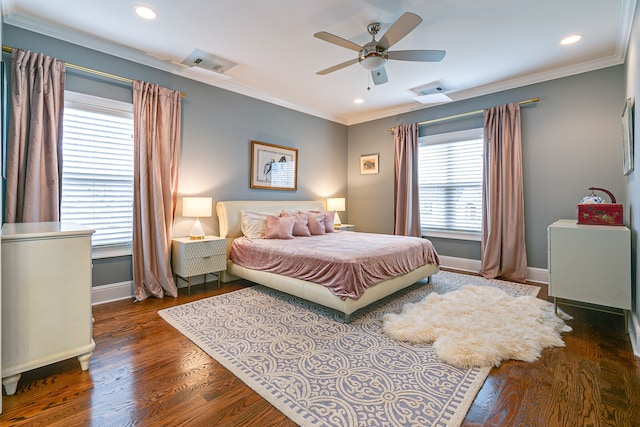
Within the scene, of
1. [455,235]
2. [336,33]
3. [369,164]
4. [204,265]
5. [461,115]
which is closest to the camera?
[336,33]

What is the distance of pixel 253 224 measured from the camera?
4.20m

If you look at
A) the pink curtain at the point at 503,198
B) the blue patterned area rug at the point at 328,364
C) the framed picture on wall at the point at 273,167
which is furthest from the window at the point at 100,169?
the pink curtain at the point at 503,198

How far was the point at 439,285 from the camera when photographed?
157 inches

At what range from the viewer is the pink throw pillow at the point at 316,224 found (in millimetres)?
4559

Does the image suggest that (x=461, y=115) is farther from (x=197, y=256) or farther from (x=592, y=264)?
(x=197, y=256)

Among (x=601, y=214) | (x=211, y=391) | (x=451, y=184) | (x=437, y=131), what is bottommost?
(x=211, y=391)

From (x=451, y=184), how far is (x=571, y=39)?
7.59 ft

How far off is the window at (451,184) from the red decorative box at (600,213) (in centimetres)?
172

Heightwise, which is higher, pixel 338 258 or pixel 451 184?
pixel 451 184

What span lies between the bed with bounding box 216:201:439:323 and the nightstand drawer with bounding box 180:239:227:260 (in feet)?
0.74

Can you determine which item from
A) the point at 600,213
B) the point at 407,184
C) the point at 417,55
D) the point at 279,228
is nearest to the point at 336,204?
the point at 407,184

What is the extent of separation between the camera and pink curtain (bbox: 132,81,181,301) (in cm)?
341

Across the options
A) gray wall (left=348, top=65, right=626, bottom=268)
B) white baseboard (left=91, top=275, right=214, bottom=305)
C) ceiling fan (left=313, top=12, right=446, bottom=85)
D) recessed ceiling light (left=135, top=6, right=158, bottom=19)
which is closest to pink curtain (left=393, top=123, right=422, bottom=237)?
gray wall (left=348, top=65, right=626, bottom=268)

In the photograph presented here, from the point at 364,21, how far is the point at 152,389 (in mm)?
3372
